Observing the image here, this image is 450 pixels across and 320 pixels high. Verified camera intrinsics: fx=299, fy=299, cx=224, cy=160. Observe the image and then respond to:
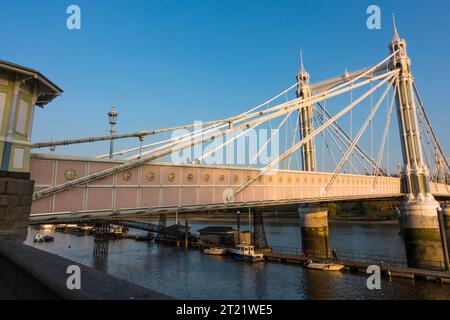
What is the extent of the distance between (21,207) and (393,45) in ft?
162

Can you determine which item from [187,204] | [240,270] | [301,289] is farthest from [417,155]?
[187,204]

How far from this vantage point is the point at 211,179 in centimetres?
2175

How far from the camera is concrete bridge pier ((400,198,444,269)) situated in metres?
32.4

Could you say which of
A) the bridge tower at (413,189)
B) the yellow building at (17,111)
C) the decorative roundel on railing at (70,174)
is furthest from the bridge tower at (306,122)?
the yellow building at (17,111)

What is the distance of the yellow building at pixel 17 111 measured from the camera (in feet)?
31.2

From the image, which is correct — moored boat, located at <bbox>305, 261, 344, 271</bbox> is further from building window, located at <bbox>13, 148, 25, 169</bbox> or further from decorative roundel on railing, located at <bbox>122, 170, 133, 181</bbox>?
building window, located at <bbox>13, 148, 25, 169</bbox>

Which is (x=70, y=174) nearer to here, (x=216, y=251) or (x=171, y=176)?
(x=171, y=176)

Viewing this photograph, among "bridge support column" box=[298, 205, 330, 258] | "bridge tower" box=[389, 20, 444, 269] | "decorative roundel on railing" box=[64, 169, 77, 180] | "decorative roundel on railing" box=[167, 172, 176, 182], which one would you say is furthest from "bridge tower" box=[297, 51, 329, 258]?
"decorative roundel on railing" box=[64, 169, 77, 180]

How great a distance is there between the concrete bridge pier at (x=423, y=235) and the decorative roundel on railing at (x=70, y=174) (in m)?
35.0

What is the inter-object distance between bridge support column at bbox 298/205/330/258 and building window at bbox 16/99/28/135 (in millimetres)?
36421

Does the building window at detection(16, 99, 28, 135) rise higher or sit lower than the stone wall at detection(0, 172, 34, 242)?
higher

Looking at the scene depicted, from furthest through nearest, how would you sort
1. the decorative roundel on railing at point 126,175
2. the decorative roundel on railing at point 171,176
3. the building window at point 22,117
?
the decorative roundel on railing at point 171,176 < the decorative roundel on railing at point 126,175 < the building window at point 22,117

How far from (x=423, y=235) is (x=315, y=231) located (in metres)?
12.3

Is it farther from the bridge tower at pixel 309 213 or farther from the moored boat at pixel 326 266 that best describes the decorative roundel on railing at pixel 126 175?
the bridge tower at pixel 309 213
